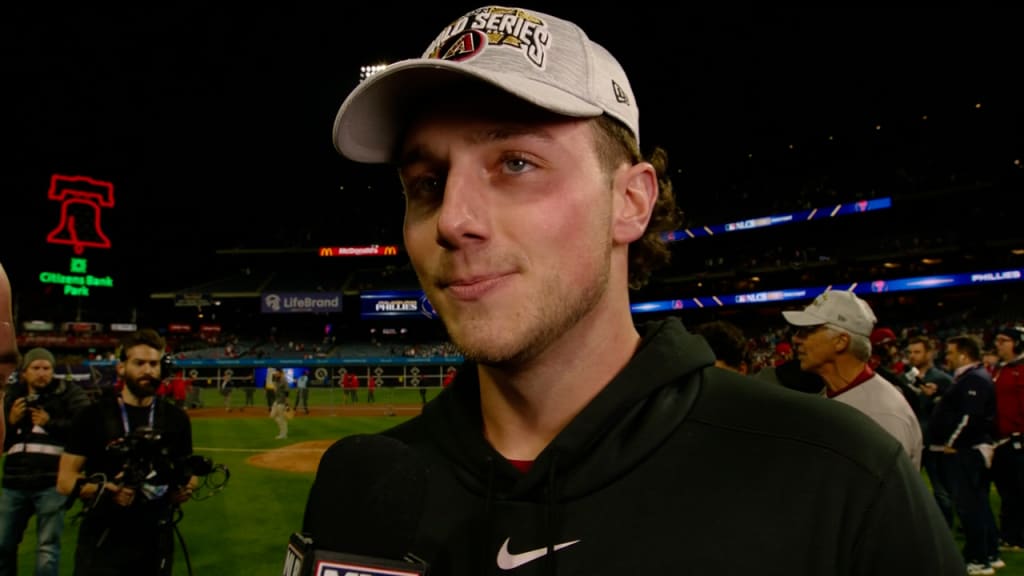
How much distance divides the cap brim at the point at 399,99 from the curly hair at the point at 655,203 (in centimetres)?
10

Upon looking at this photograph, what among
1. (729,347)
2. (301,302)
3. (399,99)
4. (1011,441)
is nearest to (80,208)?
(301,302)

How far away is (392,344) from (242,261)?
1882 cm

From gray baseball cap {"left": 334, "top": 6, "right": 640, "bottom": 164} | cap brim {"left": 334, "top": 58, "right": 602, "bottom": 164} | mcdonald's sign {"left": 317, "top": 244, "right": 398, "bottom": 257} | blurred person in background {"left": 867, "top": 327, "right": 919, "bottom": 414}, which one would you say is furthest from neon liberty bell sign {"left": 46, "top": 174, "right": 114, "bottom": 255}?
gray baseball cap {"left": 334, "top": 6, "right": 640, "bottom": 164}

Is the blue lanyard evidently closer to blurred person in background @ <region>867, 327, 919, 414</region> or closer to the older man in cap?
the older man in cap

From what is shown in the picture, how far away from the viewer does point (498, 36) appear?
137 centimetres

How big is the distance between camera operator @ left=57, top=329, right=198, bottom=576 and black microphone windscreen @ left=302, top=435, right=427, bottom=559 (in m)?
4.72

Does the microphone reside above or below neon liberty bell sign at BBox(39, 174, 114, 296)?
below

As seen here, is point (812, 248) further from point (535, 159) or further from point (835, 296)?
point (535, 159)

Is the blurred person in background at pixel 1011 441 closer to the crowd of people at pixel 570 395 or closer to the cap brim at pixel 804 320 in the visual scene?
the cap brim at pixel 804 320

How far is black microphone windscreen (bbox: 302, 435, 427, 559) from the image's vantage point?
1.23 metres

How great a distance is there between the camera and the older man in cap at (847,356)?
4.37 metres

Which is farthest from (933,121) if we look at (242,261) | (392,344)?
(242,261)

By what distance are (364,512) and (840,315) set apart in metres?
4.48

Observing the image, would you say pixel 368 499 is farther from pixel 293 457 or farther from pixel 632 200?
pixel 293 457
